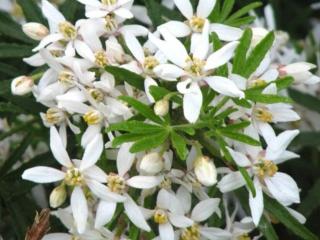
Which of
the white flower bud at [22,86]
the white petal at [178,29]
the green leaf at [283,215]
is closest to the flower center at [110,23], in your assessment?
the white petal at [178,29]

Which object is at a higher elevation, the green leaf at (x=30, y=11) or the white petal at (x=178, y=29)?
the white petal at (x=178, y=29)

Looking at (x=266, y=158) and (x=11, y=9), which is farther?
(x=11, y=9)

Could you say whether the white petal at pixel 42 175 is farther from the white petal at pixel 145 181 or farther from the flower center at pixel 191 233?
the flower center at pixel 191 233

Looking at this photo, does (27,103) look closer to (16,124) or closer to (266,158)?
(16,124)

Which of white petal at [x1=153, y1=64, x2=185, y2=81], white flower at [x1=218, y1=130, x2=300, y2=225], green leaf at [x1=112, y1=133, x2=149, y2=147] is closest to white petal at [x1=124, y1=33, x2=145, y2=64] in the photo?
white petal at [x1=153, y1=64, x2=185, y2=81]

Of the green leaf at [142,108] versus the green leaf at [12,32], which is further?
the green leaf at [12,32]

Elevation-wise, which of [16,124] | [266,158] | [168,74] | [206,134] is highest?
[168,74]

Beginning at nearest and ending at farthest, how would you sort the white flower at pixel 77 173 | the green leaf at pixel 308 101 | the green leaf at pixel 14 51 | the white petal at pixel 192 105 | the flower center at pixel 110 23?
the white petal at pixel 192 105 → the white flower at pixel 77 173 → the flower center at pixel 110 23 → the green leaf at pixel 14 51 → the green leaf at pixel 308 101

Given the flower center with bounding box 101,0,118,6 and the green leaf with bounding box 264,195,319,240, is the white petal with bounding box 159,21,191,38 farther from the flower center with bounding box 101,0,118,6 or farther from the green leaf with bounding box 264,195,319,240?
the green leaf with bounding box 264,195,319,240

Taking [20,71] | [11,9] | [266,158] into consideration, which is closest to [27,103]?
[20,71]
